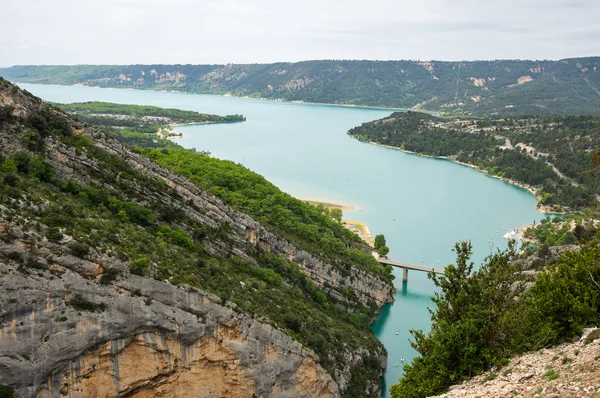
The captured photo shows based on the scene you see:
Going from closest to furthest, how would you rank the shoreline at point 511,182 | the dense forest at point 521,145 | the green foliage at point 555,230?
the green foliage at point 555,230 → the shoreline at point 511,182 → the dense forest at point 521,145

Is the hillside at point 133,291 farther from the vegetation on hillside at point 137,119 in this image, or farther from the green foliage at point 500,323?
the vegetation on hillside at point 137,119

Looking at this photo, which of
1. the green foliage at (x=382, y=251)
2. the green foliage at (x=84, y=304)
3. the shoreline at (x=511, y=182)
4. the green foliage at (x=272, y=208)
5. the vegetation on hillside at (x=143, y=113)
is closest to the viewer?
the green foliage at (x=84, y=304)

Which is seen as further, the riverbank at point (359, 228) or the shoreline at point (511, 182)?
the shoreline at point (511, 182)

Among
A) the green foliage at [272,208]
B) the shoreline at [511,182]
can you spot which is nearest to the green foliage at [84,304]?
the green foliage at [272,208]

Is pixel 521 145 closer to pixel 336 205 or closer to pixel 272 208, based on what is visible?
pixel 336 205

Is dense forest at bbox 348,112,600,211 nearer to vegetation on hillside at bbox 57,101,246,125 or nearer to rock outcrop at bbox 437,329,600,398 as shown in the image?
vegetation on hillside at bbox 57,101,246,125

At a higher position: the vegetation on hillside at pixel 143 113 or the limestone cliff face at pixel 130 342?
the vegetation on hillside at pixel 143 113

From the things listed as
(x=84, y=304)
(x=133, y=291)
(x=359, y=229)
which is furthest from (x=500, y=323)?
(x=359, y=229)

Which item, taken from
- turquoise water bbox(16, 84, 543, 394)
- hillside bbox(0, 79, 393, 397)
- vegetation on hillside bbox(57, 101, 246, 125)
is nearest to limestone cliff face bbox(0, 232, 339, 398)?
hillside bbox(0, 79, 393, 397)
